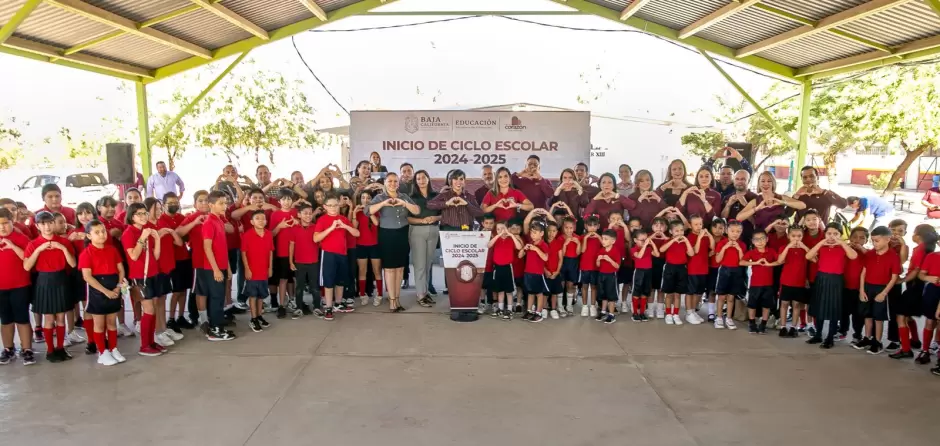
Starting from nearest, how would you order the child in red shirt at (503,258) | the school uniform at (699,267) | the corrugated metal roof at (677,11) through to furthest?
1. the school uniform at (699,267)
2. the child in red shirt at (503,258)
3. the corrugated metal roof at (677,11)

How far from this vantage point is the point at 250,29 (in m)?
8.77

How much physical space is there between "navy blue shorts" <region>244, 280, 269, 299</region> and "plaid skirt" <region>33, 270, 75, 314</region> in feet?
4.89

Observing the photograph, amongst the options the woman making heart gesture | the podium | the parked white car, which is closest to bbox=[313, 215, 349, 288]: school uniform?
the podium

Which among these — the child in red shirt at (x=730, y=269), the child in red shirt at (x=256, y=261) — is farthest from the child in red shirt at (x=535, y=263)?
the child in red shirt at (x=256, y=261)

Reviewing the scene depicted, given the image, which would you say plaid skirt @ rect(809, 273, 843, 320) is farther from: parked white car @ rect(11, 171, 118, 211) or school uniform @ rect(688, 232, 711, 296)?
parked white car @ rect(11, 171, 118, 211)

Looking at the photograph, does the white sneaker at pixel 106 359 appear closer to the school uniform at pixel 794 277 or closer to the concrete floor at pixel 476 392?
the concrete floor at pixel 476 392

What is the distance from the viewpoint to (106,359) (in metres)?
4.67

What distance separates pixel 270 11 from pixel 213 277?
5.05m

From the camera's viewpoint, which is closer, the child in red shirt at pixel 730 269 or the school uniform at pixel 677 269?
the child in red shirt at pixel 730 269

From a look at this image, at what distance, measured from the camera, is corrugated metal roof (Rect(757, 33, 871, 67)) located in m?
7.88

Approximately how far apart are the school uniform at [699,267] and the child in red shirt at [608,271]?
776 mm

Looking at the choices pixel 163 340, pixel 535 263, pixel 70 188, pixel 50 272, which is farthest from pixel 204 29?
pixel 70 188

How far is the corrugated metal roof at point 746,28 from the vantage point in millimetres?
7715

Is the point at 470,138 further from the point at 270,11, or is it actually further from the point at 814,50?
the point at 814,50
